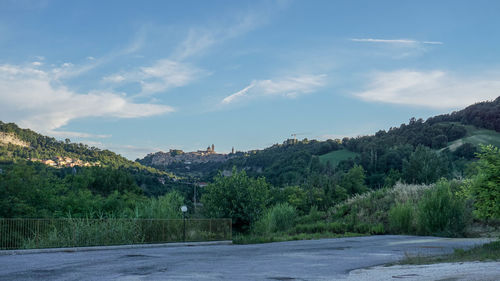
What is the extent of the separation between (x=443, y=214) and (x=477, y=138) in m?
94.0

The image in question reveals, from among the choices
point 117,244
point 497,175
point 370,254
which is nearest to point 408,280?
point 497,175

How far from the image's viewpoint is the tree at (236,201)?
25.8m

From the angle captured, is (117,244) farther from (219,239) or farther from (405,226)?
→ (405,226)

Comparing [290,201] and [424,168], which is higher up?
[424,168]

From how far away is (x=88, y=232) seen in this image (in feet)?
60.5

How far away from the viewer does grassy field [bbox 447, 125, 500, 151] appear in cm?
10211

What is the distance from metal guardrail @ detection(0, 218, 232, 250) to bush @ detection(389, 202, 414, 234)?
12.2 meters

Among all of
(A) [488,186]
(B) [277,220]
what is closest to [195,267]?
(A) [488,186]

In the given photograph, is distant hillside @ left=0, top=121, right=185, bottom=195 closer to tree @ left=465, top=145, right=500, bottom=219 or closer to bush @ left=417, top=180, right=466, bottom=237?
bush @ left=417, top=180, right=466, bottom=237

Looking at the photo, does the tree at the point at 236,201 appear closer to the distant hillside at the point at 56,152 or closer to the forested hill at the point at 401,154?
the forested hill at the point at 401,154

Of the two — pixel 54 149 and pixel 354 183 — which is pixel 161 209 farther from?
pixel 54 149

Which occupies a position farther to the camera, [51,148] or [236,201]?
[51,148]

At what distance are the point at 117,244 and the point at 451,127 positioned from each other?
353 ft

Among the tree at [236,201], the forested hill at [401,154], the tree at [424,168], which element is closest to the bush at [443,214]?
the tree at [236,201]
